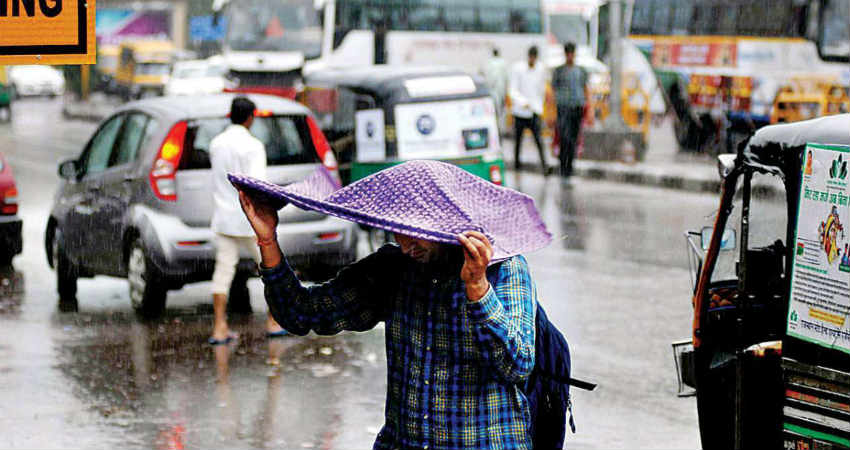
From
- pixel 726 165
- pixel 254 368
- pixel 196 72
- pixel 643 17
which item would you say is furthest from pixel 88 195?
pixel 196 72

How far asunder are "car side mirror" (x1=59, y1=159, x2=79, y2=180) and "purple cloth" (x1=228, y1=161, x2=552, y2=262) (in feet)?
23.6

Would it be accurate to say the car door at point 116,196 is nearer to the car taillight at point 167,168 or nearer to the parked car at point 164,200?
the parked car at point 164,200

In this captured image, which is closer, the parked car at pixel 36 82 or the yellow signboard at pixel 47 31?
the yellow signboard at pixel 47 31

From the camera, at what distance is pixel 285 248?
10242 mm

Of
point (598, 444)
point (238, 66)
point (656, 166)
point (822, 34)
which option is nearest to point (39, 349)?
point (598, 444)

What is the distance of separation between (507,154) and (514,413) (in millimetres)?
23387

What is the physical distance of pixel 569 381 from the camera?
3.76 meters

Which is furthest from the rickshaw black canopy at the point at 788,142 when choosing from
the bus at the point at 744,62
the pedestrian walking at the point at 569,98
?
the bus at the point at 744,62

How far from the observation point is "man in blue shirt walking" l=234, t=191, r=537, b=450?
11.7 ft

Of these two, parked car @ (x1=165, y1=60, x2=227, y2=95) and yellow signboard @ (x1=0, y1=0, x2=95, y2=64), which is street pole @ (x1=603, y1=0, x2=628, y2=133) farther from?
parked car @ (x1=165, y1=60, x2=227, y2=95)

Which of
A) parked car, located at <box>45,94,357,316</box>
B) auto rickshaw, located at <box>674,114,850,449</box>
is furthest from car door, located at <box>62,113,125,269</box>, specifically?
auto rickshaw, located at <box>674,114,850,449</box>

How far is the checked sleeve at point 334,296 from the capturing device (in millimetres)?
3920

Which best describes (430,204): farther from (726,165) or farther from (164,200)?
(164,200)

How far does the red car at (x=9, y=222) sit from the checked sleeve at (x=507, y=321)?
927 centimetres
